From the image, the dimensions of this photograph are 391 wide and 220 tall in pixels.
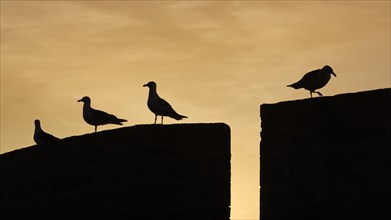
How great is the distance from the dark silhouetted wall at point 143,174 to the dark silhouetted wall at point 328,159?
757 millimetres

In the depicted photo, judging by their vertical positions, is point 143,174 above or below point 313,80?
below

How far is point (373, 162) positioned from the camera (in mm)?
9281

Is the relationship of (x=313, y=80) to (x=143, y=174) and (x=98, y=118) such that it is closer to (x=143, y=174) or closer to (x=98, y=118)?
(x=143, y=174)

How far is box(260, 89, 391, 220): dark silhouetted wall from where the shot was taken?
9266mm

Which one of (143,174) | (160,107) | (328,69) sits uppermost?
(328,69)

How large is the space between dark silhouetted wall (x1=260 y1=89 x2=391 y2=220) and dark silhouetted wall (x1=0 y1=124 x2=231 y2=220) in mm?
757

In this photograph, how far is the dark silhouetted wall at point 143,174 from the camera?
10391 mm

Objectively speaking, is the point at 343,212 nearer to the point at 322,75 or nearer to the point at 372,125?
the point at 372,125

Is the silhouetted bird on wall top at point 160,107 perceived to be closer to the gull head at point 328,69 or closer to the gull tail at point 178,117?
the gull tail at point 178,117

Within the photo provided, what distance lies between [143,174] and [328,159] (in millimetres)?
2247

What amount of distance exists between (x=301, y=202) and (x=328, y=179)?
38cm

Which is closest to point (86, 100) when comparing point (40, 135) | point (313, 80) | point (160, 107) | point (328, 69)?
point (40, 135)

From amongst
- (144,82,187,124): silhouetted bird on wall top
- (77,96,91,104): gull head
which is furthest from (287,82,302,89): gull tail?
(77,96,91,104): gull head

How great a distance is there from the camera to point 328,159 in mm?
9477
